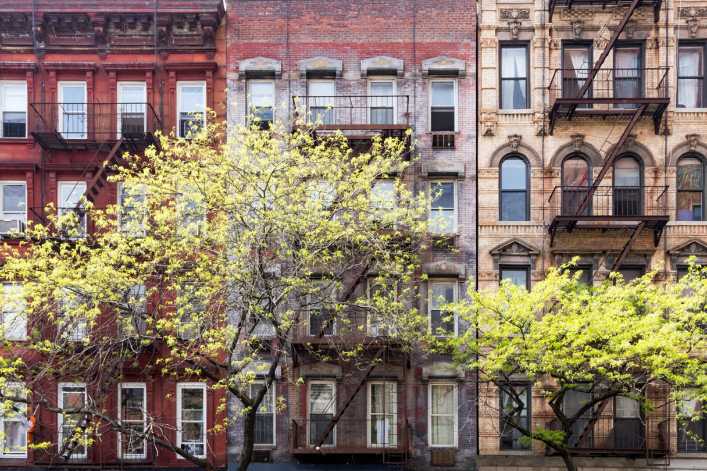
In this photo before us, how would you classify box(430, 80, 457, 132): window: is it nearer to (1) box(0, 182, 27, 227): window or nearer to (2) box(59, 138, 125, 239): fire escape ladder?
(2) box(59, 138, 125, 239): fire escape ladder

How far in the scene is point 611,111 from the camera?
20.0m

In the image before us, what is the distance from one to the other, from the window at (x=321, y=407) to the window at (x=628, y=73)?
1236cm

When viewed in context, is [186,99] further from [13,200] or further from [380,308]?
[380,308]

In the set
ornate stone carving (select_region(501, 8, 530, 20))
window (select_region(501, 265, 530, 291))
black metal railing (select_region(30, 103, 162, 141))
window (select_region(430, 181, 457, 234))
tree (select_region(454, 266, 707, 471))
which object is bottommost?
tree (select_region(454, 266, 707, 471))

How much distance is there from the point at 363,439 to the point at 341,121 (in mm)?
9617

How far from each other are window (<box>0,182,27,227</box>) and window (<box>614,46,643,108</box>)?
18.6m

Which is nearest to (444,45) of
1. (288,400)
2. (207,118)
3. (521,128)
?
(521,128)

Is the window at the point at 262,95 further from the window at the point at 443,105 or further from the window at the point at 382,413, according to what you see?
the window at the point at 382,413

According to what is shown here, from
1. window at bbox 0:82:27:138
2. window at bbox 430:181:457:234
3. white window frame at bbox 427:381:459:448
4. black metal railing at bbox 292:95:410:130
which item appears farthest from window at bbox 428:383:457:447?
window at bbox 0:82:27:138

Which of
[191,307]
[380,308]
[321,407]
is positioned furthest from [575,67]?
[191,307]

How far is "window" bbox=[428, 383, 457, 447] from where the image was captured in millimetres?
19750

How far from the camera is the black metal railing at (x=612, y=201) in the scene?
20078 mm

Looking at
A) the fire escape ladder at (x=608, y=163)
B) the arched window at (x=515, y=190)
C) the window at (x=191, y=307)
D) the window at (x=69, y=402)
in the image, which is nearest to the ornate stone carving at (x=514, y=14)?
the arched window at (x=515, y=190)

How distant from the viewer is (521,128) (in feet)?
67.4
